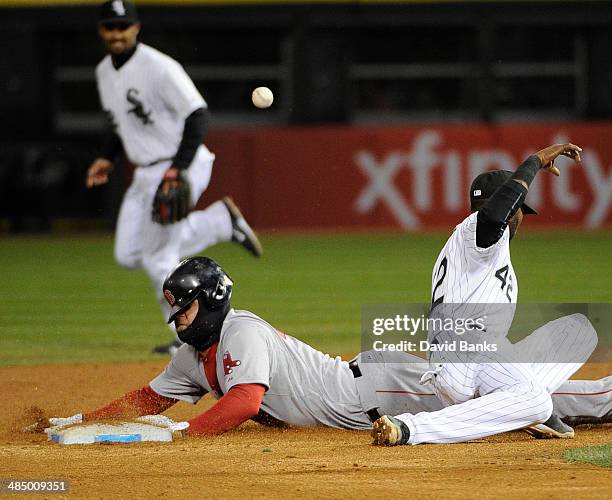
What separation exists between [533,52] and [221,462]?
16.7 m

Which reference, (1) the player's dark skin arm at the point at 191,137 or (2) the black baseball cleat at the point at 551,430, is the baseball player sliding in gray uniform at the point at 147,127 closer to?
(1) the player's dark skin arm at the point at 191,137

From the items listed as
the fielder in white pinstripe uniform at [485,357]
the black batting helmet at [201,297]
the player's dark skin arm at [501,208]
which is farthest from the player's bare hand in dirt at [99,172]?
the player's dark skin arm at [501,208]

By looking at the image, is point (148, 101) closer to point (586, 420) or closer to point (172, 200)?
point (172, 200)

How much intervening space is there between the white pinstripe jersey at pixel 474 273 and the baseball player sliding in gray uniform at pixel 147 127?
3.28 meters

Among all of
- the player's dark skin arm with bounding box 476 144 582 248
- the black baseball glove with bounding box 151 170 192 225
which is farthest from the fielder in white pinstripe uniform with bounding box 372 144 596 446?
the black baseball glove with bounding box 151 170 192 225

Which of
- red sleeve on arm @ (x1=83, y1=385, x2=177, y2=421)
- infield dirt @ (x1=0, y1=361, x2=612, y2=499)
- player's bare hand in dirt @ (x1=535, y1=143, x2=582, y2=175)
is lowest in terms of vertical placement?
infield dirt @ (x1=0, y1=361, x2=612, y2=499)

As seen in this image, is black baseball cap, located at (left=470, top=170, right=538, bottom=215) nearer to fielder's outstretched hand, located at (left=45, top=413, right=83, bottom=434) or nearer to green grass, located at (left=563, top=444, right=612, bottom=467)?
green grass, located at (left=563, top=444, right=612, bottom=467)

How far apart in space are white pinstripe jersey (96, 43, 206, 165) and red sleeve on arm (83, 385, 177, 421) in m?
3.05

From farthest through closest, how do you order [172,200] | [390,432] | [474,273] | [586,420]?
[172,200], [586,420], [474,273], [390,432]

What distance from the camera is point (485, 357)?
5.47 m

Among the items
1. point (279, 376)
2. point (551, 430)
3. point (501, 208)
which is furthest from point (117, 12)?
point (551, 430)

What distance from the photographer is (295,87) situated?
2055 centimetres

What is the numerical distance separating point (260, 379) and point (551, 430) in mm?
1299

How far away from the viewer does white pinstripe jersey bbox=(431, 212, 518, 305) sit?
5.41 metres
